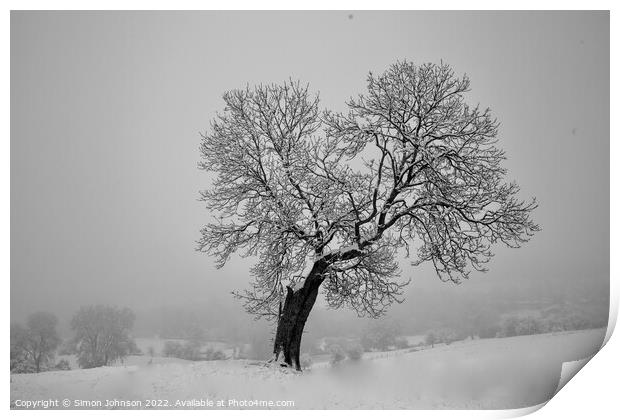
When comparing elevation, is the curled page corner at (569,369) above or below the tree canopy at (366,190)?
below

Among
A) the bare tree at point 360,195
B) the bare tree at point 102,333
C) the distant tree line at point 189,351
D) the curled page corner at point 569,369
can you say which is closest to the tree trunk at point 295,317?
the bare tree at point 360,195

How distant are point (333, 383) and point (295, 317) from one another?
5.65 feet

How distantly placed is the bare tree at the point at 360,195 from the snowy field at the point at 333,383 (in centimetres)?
96

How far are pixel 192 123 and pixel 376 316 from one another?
24.3 feet

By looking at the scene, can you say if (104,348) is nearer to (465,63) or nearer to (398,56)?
(398,56)

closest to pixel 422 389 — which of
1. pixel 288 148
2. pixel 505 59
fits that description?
pixel 288 148

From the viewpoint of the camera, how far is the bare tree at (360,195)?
10.4 metres

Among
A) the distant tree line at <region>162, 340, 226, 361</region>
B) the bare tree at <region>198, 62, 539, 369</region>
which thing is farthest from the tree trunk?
the distant tree line at <region>162, 340, 226, 361</region>

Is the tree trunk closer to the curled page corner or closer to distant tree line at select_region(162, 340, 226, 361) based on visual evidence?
distant tree line at select_region(162, 340, 226, 361)

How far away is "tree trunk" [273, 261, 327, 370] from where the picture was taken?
10.7m

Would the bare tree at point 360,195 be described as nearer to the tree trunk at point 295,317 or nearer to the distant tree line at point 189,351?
the tree trunk at point 295,317

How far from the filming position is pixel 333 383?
1010 centimetres

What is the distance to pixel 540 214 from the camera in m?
11.0

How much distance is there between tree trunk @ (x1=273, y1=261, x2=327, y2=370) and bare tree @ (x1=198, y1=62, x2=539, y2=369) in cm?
2
